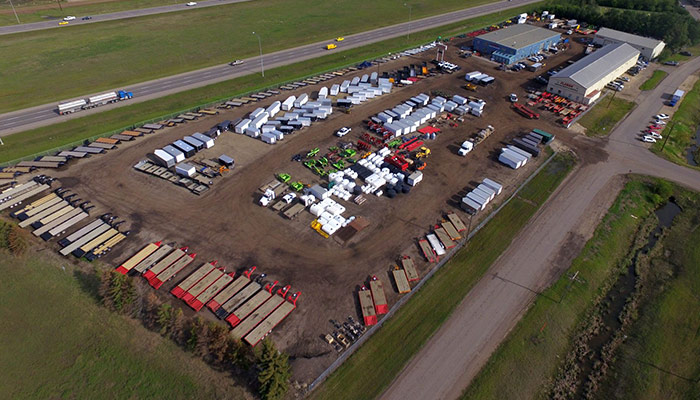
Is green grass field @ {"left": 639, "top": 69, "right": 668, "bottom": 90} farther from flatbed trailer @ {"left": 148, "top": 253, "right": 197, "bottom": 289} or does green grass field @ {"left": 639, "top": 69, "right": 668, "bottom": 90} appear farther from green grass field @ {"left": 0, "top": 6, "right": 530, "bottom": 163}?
flatbed trailer @ {"left": 148, "top": 253, "right": 197, "bottom": 289}

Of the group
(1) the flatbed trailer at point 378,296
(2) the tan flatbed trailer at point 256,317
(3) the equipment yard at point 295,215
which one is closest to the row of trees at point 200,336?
(2) the tan flatbed trailer at point 256,317

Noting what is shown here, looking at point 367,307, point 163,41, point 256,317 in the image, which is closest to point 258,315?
point 256,317

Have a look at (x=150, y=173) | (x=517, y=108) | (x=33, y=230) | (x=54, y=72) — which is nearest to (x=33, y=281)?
(x=33, y=230)

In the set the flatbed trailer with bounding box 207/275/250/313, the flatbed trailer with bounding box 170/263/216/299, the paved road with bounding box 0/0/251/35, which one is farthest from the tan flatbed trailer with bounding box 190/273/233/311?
the paved road with bounding box 0/0/251/35

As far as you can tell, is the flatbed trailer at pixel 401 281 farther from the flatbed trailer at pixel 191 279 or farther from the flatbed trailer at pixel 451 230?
the flatbed trailer at pixel 191 279

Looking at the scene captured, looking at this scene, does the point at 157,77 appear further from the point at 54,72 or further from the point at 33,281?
the point at 33,281
